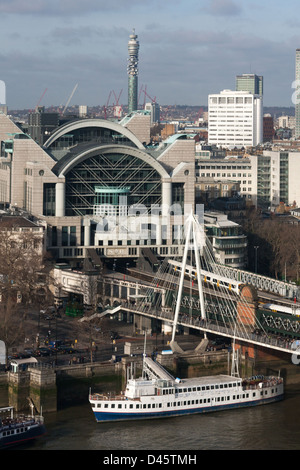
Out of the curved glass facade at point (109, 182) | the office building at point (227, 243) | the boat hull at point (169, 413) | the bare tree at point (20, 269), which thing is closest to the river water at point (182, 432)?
the boat hull at point (169, 413)

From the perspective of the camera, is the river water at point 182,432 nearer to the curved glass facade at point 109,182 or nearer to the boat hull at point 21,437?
the boat hull at point 21,437

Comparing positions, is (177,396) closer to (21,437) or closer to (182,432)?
(182,432)

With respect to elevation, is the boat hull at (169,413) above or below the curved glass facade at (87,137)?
below

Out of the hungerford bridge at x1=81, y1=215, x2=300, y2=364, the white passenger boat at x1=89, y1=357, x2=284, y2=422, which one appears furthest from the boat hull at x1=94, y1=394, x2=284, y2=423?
the hungerford bridge at x1=81, y1=215, x2=300, y2=364

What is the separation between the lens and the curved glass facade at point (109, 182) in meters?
79.8

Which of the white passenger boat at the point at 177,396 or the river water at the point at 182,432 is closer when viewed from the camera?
the river water at the point at 182,432

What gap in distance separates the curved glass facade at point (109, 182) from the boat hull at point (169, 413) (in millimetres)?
30132

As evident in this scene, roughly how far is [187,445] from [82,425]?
515 centimetres

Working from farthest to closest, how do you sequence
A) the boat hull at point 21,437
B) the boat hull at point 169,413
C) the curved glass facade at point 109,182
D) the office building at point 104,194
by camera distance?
the curved glass facade at point 109,182
the office building at point 104,194
the boat hull at point 169,413
the boat hull at point 21,437

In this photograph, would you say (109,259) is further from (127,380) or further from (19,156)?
(127,380)

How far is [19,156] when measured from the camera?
81.1m

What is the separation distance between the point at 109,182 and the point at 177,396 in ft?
105

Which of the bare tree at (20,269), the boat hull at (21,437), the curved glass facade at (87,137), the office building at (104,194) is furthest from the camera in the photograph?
the curved glass facade at (87,137)

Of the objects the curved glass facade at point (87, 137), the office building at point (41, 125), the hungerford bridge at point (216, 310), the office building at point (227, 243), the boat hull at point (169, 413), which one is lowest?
the boat hull at point (169, 413)
